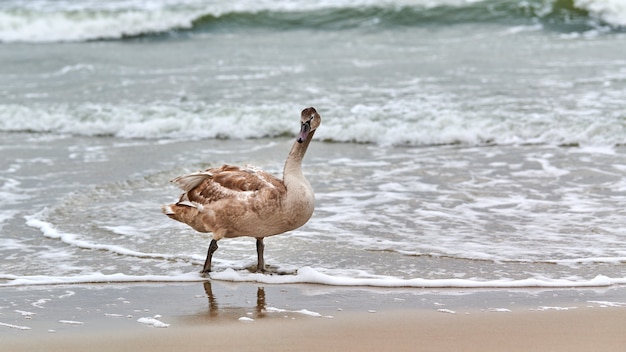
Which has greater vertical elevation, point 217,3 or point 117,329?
point 217,3

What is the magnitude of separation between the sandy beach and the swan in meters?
0.39

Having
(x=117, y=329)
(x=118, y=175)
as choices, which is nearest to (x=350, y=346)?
(x=117, y=329)

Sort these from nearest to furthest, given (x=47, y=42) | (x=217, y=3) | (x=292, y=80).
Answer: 1. (x=292, y=80)
2. (x=47, y=42)
3. (x=217, y=3)

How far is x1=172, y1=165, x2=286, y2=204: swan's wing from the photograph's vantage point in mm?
6602

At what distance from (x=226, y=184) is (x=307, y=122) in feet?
2.23

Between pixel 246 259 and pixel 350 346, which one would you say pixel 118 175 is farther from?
pixel 350 346

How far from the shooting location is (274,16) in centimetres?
2366

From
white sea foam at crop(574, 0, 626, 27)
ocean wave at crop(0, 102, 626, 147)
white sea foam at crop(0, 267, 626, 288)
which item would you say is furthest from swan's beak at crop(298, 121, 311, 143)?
white sea foam at crop(574, 0, 626, 27)

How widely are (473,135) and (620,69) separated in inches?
176

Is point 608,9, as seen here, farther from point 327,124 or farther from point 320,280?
point 320,280

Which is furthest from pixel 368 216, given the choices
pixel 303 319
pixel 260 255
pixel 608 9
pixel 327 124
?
pixel 608 9

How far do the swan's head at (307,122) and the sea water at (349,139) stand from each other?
35.2 inches

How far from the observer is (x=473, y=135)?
12.0m

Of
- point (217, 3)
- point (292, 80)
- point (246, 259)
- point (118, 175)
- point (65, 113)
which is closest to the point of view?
point (246, 259)
